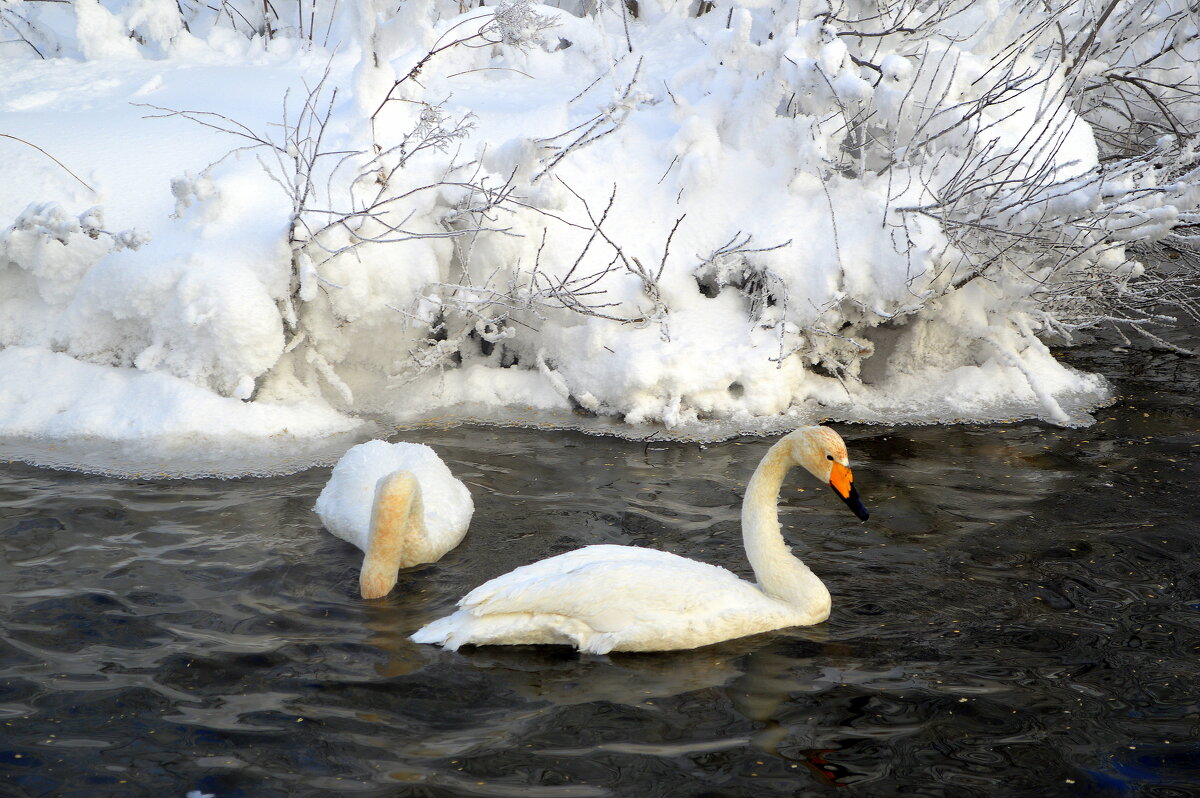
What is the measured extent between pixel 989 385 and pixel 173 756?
622 centimetres

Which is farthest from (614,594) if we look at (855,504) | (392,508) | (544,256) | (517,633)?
(544,256)

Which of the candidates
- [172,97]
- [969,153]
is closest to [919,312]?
→ [969,153]

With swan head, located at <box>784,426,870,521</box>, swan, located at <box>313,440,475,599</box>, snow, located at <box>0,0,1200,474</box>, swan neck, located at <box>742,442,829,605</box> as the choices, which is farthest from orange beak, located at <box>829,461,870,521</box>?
snow, located at <box>0,0,1200,474</box>

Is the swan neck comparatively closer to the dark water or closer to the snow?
the dark water

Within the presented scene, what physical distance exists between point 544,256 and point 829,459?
12.9ft

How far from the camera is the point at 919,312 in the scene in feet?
26.2

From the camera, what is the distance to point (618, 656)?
4277mm

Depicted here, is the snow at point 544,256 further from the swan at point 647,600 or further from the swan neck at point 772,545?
the swan at point 647,600

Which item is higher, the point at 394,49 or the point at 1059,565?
the point at 394,49

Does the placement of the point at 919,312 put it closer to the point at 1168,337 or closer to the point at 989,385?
the point at 989,385

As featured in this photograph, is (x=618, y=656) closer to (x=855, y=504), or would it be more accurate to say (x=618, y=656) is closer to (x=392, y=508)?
(x=855, y=504)

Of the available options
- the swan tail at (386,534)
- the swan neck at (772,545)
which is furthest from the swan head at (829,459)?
the swan tail at (386,534)

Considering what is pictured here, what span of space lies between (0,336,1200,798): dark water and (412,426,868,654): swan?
0.09 meters

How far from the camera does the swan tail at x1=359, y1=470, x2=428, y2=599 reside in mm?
4750
